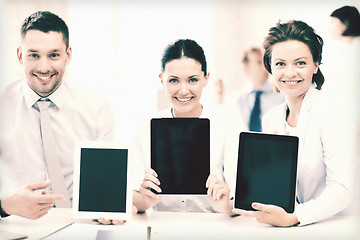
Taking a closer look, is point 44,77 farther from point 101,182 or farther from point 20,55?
point 101,182

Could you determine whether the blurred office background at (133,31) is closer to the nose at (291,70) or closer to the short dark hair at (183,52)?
the short dark hair at (183,52)

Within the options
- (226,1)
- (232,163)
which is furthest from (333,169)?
(226,1)

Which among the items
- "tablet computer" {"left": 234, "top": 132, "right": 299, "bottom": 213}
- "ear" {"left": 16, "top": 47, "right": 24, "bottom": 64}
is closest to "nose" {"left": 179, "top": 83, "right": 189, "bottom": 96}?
"tablet computer" {"left": 234, "top": 132, "right": 299, "bottom": 213}

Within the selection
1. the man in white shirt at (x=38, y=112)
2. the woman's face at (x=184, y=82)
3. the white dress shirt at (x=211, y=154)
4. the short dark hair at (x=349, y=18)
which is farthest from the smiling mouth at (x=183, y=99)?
the short dark hair at (x=349, y=18)

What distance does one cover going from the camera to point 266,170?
1636mm

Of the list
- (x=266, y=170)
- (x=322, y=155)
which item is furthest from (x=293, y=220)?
(x=322, y=155)

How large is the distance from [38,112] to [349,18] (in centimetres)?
182

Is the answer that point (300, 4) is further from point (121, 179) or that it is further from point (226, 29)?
point (121, 179)

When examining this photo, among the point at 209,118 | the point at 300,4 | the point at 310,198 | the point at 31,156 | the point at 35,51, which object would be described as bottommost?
the point at 310,198

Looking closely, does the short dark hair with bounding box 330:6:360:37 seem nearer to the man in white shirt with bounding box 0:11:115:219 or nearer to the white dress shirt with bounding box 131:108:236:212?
the white dress shirt with bounding box 131:108:236:212

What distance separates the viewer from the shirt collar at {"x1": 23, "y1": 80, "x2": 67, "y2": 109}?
200cm

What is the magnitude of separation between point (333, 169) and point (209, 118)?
641 mm

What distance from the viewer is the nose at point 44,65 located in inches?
75.4

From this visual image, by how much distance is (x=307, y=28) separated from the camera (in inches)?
72.0
